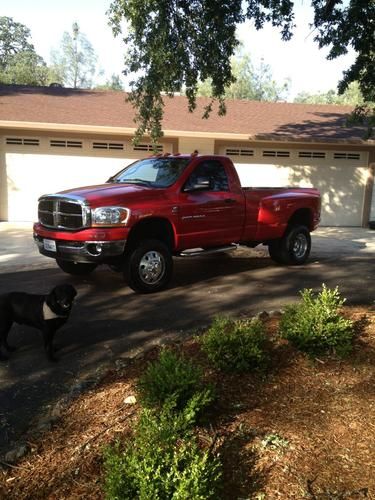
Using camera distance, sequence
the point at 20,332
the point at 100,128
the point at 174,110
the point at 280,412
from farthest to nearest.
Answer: the point at 174,110, the point at 100,128, the point at 20,332, the point at 280,412

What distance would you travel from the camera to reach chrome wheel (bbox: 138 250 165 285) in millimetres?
6883

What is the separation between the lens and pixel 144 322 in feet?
18.8

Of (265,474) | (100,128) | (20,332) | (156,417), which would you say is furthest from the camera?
(100,128)

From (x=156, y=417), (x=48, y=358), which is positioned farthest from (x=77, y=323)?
(x=156, y=417)

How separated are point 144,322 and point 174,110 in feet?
40.2

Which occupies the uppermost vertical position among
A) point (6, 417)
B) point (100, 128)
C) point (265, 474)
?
point (100, 128)

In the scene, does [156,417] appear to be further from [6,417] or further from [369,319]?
[369,319]

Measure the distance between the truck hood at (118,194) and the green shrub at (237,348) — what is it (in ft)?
10.4

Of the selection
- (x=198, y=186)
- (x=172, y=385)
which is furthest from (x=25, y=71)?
(x=172, y=385)

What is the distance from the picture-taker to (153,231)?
7090 mm

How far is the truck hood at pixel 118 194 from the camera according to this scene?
654 centimetres

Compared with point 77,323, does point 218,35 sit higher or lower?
higher

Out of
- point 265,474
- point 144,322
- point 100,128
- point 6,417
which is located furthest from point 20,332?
point 100,128

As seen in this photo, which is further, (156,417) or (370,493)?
(156,417)
